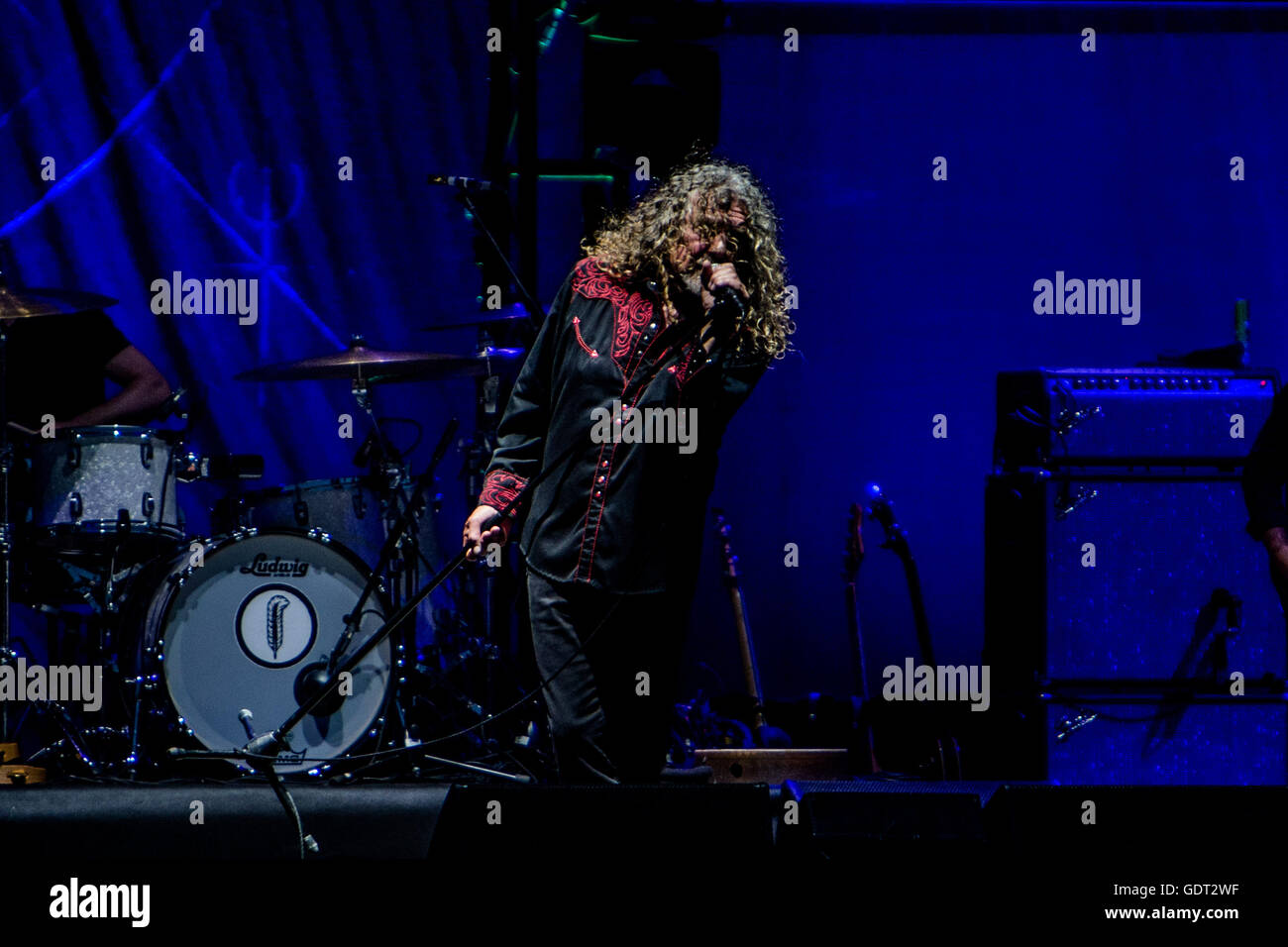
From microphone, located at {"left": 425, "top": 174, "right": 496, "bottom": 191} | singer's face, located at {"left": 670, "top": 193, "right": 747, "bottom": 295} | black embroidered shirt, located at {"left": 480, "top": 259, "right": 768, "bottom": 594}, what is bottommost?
black embroidered shirt, located at {"left": 480, "top": 259, "right": 768, "bottom": 594}

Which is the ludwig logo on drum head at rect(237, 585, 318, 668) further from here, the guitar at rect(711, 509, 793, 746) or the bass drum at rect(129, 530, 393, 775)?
the guitar at rect(711, 509, 793, 746)

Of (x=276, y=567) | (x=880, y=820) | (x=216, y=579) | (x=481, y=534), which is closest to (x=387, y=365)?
(x=276, y=567)

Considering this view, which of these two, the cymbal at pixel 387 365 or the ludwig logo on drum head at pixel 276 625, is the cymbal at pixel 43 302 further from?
the ludwig logo on drum head at pixel 276 625

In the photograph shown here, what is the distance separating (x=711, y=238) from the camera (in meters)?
3.20

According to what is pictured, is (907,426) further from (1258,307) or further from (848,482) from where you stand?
(1258,307)

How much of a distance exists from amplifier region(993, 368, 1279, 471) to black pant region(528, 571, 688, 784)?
234 centimetres

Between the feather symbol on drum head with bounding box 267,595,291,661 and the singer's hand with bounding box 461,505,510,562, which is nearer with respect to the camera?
the singer's hand with bounding box 461,505,510,562

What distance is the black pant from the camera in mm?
2900

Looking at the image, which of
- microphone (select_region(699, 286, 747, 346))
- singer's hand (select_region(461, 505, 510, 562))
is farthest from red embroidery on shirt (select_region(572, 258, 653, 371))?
singer's hand (select_region(461, 505, 510, 562))

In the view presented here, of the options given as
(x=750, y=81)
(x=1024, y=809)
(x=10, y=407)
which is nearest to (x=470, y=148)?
(x=750, y=81)

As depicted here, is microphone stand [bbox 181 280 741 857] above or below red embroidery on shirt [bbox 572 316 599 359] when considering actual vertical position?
below

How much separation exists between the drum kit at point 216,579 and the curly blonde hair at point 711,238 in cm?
178

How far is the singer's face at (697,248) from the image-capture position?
125 inches

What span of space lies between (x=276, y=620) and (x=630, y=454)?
2.72m
